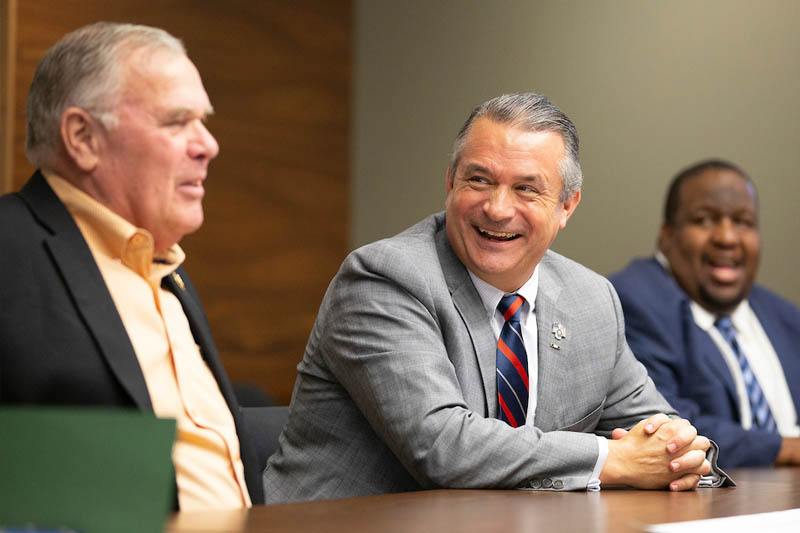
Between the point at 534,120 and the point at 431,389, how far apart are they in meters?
0.70

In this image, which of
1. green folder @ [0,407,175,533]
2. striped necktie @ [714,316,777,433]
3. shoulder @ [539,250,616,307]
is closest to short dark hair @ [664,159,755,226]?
striped necktie @ [714,316,777,433]

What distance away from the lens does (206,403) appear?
6.21 ft

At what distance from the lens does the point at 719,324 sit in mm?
3836

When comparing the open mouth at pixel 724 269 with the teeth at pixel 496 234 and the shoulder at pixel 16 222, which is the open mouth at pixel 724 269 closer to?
the teeth at pixel 496 234

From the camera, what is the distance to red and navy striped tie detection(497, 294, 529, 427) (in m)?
2.23

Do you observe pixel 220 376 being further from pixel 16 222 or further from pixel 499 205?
pixel 499 205

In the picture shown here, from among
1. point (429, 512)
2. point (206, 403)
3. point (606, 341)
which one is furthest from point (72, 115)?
point (606, 341)

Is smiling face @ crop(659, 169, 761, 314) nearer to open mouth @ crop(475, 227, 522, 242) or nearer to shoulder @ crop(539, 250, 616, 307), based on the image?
shoulder @ crop(539, 250, 616, 307)

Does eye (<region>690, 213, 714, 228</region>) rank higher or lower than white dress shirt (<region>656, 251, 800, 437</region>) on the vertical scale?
higher

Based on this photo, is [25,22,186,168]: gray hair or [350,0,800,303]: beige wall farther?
[350,0,800,303]: beige wall

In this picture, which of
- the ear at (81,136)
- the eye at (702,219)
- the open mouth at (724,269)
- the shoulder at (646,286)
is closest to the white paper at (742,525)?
the ear at (81,136)

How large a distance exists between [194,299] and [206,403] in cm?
28

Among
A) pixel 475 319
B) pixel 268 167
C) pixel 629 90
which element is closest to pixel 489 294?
pixel 475 319

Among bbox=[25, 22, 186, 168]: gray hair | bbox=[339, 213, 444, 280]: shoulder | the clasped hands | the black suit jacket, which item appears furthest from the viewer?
bbox=[339, 213, 444, 280]: shoulder
